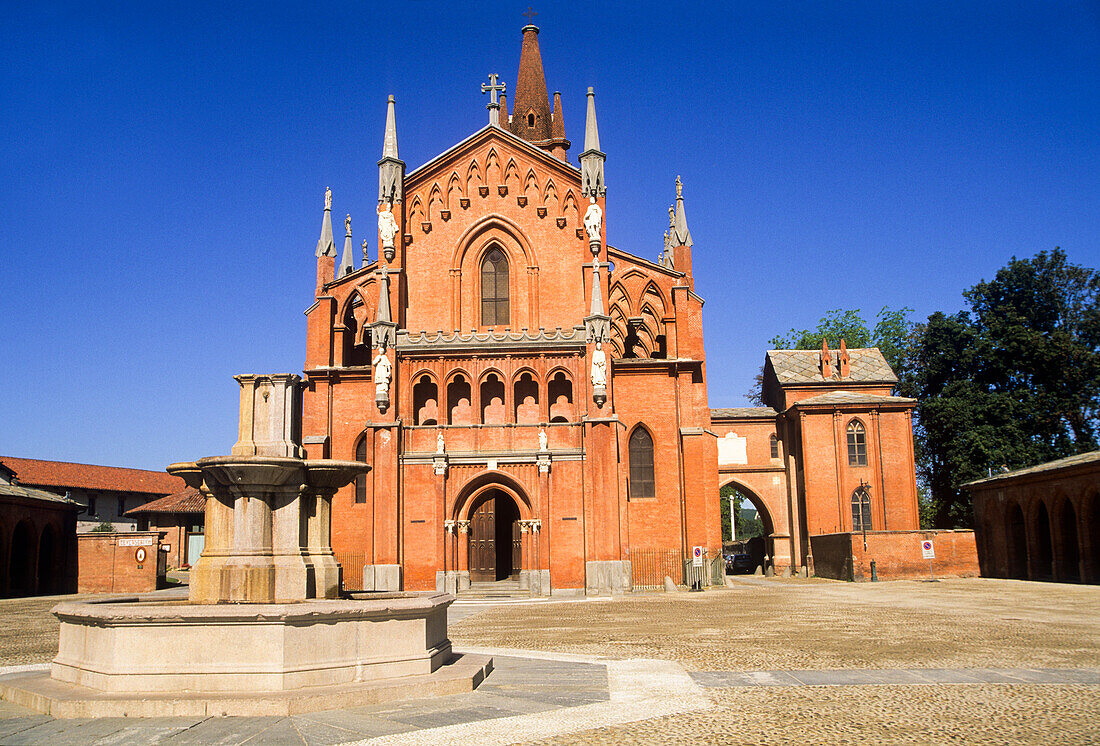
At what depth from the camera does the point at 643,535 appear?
3481 centimetres

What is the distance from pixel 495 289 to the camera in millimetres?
36812

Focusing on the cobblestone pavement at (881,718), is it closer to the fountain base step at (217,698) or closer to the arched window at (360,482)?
the fountain base step at (217,698)

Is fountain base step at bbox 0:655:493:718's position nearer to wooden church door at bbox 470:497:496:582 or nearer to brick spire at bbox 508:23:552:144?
wooden church door at bbox 470:497:496:582

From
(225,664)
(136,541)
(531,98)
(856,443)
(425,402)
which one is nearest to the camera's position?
(225,664)

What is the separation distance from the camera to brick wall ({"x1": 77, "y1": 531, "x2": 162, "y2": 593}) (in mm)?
38281

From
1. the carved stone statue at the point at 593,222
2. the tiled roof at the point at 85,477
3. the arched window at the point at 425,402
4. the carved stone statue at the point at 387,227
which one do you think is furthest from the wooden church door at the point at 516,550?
the tiled roof at the point at 85,477

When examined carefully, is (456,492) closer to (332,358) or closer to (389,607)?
(332,358)

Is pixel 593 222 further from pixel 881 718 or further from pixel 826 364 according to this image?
pixel 881 718

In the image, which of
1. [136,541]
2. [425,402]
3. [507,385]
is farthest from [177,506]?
[507,385]

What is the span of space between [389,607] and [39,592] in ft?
120

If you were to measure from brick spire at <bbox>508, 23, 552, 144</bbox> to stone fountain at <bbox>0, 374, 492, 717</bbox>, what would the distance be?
4167 centimetres

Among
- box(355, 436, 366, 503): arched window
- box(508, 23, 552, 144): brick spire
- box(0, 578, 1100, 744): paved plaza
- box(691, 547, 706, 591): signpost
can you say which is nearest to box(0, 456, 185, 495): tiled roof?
box(355, 436, 366, 503): arched window

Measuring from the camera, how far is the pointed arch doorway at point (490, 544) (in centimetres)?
3425

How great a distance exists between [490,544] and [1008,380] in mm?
33758
